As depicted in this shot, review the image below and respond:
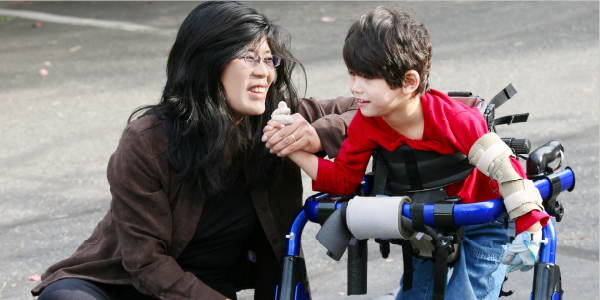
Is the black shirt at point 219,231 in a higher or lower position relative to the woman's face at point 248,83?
lower

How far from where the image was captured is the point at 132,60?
321 inches

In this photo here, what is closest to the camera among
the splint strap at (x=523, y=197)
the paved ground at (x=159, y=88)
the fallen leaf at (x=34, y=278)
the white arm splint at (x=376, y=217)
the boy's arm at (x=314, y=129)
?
the splint strap at (x=523, y=197)

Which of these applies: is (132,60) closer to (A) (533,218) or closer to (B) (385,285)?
(B) (385,285)

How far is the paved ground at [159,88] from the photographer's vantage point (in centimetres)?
401

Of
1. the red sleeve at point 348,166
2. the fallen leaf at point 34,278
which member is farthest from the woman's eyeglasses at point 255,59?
the fallen leaf at point 34,278

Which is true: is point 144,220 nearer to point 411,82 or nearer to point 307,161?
point 307,161

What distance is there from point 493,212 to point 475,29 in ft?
23.0

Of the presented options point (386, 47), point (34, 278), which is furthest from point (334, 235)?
point (34, 278)

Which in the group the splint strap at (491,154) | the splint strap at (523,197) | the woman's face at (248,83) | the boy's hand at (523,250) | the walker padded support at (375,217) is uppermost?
the woman's face at (248,83)

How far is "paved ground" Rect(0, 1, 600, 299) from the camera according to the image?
4008 mm

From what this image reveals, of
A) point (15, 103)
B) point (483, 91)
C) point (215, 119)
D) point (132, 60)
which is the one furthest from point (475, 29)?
point (215, 119)

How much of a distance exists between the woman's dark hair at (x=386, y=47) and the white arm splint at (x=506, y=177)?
0.99 feet

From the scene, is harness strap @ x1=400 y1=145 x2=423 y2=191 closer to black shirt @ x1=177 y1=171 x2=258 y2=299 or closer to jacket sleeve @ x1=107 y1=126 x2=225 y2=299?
black shirt @ x1=177 y1=171 x2=258 y2=299

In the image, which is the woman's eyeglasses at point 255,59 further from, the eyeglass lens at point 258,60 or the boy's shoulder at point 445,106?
the boy's shoulder at point 445,106
